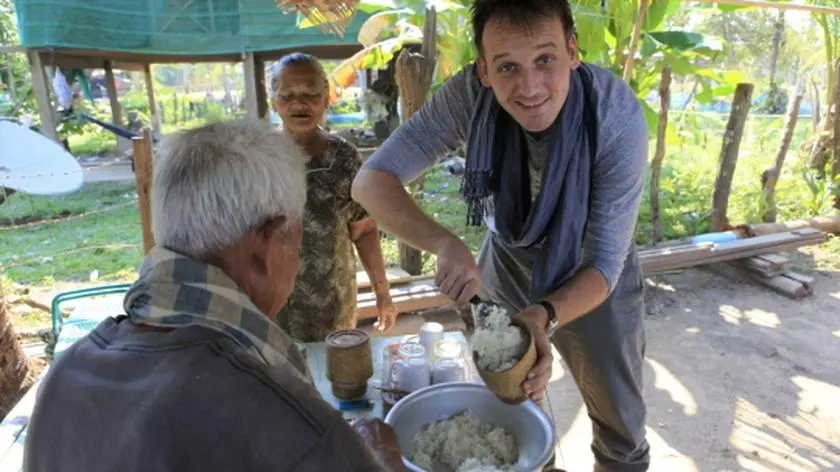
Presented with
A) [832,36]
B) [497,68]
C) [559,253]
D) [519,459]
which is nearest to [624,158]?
[559,253]

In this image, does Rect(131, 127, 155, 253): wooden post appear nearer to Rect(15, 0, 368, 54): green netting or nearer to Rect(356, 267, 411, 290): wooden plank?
Rect(356, 267, 411, 290): wooden plank

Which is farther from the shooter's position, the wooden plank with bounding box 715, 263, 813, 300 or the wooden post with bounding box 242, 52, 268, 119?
the wooden post with bounding box 242, 52, 268, 119

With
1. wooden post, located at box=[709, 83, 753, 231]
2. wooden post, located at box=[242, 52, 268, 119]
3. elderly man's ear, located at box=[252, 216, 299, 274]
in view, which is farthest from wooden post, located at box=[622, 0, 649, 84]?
wooden post, located at box=[242, 52, 268, 119]

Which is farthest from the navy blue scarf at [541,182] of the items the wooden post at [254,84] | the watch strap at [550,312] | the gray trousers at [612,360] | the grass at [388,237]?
the wooden post at [254,84]

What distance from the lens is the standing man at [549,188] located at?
5.99 feet

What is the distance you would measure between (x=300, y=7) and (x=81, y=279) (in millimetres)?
3973

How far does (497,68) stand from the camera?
6.14 feet

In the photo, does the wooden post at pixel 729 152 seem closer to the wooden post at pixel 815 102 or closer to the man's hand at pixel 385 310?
the wooden post at pixel 815 102

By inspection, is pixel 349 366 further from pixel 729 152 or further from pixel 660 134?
pixel 729 152

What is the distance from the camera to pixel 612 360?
233 cm

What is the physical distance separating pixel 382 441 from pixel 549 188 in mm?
1083

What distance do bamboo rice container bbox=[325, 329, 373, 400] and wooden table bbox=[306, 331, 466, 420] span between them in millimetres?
42

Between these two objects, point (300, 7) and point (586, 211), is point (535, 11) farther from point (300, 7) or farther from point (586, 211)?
point (300, 7)

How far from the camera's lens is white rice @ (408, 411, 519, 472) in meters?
1.50
